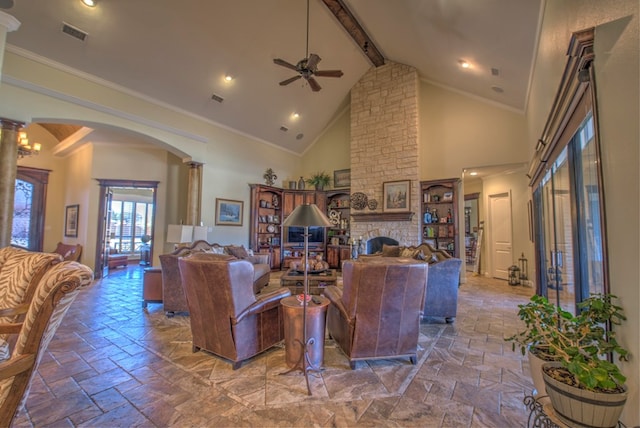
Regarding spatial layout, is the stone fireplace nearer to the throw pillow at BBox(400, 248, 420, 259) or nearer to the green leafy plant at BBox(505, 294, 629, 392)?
the throw pillow at BBox(400, 248, 420, 259)

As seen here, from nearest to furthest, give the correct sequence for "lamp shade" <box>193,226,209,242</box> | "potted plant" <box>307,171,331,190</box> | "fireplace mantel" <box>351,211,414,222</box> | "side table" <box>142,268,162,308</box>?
"side table" <box>142,268,162,308</box>, "lamp shade" <box>193,226,209,242</box>, "fireplace mantel" <box>351,211,414,222</box>, "potted plant" <box>307,171,331,190</box>

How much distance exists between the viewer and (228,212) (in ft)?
24.3

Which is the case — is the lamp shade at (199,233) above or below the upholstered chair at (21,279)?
above

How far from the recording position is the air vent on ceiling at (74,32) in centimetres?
408

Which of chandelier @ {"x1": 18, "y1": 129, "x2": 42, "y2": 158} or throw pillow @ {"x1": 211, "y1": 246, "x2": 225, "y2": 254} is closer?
throw pillow @ {"x1": 211, "y1": 246, "x2": 225, "y2": 254}

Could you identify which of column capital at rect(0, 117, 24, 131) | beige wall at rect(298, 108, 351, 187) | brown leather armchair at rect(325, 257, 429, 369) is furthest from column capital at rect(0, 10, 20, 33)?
beige wall at rect(298, 108, 351, 187)

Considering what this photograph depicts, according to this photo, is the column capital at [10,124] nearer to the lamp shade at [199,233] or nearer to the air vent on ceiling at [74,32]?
the air vent on ceiling at [74,32]

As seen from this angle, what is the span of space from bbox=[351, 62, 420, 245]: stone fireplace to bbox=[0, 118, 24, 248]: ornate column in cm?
660

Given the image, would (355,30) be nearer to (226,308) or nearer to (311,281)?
(311,281)

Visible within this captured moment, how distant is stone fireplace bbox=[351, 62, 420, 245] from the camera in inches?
285

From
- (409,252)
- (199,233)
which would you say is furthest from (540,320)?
(199,233)

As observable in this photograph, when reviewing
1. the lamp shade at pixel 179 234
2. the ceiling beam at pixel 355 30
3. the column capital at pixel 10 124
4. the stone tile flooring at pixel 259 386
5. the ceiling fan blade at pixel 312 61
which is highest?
the ceiling beam at pixel 355 30

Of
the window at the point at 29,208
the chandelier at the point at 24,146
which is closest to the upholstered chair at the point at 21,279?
the chandelier at the point at 24,146

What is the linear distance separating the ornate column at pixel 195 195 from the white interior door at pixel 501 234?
307 inches
